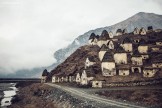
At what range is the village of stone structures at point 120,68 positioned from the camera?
7320 centimetres

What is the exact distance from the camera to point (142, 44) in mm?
107125

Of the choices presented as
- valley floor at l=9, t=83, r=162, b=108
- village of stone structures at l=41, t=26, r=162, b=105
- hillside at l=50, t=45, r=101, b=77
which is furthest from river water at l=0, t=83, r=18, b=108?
hillside at l=50, t=45, r=101, b=77

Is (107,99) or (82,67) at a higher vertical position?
(82,67)

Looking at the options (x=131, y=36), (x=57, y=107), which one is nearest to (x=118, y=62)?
(x=131, y=36)

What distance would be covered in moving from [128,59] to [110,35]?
33.8 m

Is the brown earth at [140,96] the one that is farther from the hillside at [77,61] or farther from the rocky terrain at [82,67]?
the hillside at [77,61]

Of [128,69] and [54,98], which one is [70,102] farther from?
[128,69]

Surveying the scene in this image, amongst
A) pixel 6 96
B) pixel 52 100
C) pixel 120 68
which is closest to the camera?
pixel 52 100

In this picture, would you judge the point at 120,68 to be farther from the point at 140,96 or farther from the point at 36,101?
the point at 140,96

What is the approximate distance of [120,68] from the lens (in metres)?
89.5

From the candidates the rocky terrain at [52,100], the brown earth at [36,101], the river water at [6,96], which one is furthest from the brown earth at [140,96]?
the river water at [6,96]

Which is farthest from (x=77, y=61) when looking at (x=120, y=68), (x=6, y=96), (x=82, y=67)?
(x=6, y=96)

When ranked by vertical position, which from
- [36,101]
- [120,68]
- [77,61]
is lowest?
[36,101]

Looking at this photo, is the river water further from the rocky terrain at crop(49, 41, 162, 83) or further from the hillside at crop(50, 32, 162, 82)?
the rocky terrain at crop(49, 41, 162, 83)
